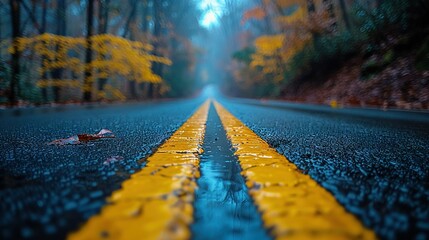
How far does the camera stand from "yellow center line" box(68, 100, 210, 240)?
0.68 m

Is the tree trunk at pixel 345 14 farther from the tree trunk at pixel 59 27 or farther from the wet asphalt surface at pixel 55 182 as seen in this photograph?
the wet asphalt surface at pixel 55 182

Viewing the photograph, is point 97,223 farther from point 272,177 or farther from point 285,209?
point 272,177

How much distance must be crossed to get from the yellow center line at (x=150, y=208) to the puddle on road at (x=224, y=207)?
0.04 meters

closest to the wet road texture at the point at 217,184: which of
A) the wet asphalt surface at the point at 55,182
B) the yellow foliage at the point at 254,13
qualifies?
the wet asphalt surface at the point at 55,182

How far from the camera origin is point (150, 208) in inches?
32.1

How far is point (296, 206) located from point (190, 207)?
335 mm

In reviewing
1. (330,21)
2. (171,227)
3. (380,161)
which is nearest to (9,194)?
(171,227)

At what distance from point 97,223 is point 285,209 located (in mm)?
541

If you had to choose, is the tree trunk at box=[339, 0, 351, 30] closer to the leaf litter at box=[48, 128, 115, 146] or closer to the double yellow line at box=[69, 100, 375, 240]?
the leaf litter at box=[48, 128, 115, 146]

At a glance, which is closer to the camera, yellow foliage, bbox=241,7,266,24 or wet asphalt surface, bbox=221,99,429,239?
wet asphalt surface, bbox=221,99,429,239

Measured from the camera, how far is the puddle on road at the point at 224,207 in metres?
0.73

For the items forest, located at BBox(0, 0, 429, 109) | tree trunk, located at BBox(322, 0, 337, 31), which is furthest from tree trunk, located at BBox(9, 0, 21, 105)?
tree trunk, located at BBox(322, 0, 337, 31)

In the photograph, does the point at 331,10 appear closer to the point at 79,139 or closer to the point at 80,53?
the point at 80,53

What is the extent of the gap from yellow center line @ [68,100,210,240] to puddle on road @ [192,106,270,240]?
0.12 ft
